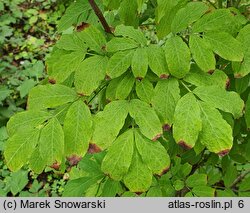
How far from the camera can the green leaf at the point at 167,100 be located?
3.53 ft

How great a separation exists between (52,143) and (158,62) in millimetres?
371

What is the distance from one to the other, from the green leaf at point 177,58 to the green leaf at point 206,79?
2.1 inches

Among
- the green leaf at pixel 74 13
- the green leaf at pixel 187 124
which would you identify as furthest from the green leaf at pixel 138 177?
the green leaf at pixel 74 13

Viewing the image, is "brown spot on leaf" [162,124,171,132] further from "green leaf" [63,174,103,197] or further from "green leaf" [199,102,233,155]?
"green leaf" [63,174,103,197]

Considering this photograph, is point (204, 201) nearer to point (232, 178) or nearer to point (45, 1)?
point (232, 178)

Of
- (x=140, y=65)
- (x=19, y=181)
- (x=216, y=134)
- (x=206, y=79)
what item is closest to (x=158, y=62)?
(x=140, y=65)

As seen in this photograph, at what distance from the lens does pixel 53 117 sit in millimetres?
1085

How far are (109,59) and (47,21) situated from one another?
12.4 ft

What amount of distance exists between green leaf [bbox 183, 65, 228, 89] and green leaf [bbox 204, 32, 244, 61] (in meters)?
0.07

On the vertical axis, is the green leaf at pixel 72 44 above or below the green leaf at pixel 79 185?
above

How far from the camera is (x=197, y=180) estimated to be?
5.10 ft

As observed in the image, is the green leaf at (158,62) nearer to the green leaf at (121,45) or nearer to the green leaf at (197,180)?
the green leaf at (121,45)

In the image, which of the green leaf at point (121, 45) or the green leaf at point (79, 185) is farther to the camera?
the green leaf at point (79, 185)

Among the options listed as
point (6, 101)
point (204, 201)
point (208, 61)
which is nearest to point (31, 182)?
point (6, 101)
